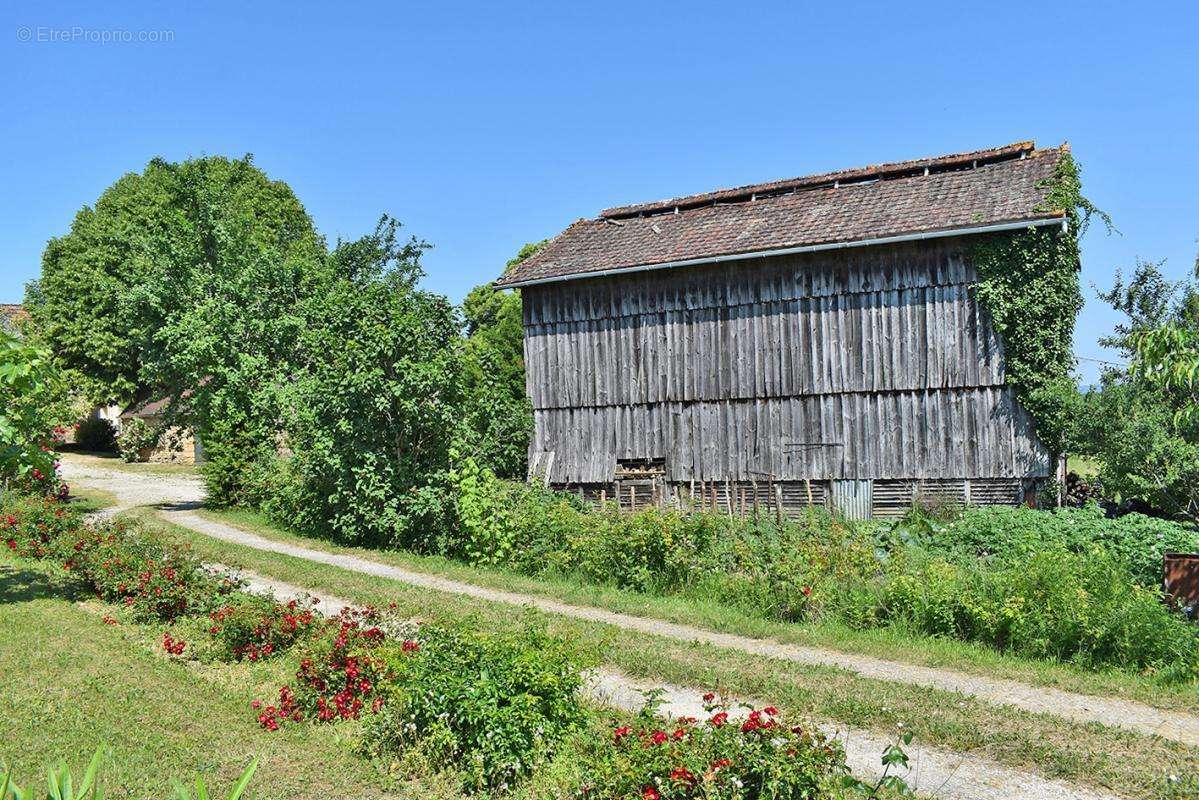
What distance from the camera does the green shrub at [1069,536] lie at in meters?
A: 11.7

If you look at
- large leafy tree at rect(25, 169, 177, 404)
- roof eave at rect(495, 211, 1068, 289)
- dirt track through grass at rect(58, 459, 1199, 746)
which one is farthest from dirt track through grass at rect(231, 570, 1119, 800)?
large leafy tree at rect(25, 169, 177, 404)

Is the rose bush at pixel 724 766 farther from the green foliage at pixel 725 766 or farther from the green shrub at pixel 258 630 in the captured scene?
the green shrub at pixel 258 630

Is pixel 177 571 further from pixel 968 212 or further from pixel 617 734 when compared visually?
pixel 968 212

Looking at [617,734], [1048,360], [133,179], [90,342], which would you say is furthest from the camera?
[133,179]

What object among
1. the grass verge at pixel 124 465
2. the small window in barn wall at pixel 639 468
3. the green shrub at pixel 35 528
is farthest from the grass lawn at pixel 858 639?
the grass verge at pixel 124 465

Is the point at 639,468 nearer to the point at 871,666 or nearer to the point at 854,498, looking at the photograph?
the point at 854,498

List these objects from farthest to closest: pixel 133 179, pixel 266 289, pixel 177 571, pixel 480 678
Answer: pixel 133 179, pixel 266 289, pixel 177 571, pixel 480 678

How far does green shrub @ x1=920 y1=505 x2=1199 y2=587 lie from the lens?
1171 centimetres

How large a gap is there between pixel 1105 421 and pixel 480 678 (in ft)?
47.7

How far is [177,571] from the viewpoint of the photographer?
38.3 ft

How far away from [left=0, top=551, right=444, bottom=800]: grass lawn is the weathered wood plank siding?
1339 centimetres

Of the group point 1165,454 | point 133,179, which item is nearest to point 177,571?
point 1165,454

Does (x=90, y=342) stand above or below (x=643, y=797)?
above

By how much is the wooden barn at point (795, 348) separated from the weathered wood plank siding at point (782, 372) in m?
0.04
